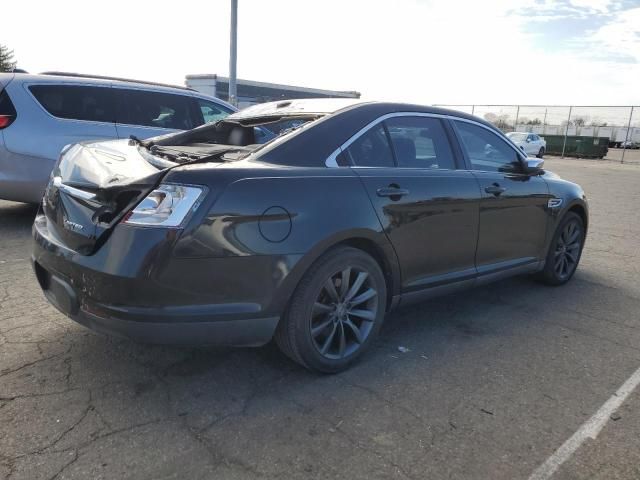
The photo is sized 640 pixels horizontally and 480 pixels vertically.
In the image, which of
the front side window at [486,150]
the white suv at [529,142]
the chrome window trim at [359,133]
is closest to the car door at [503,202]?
the front side window at [486,150]

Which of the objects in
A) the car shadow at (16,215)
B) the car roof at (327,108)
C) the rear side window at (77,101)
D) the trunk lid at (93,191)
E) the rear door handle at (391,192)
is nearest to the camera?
the trunk lid at (93,191)

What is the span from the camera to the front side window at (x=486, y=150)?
3.98m

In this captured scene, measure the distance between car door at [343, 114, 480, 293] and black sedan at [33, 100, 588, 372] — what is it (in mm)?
11

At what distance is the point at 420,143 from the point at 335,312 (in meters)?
1.38

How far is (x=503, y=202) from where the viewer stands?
13.2ft

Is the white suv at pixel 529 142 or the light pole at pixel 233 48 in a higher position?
the light pole at pixel 233 48

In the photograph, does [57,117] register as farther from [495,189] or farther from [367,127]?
[495,189]

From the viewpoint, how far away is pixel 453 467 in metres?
2.30

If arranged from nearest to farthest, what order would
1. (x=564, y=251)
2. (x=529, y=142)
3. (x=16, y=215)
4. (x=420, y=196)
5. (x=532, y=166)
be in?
(x=420, y=196) < (x=532, y=166) < (x=564, y=251) < (x=16, y=215) < (x=529, y=142)

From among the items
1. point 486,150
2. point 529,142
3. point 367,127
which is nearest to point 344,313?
point 367,127

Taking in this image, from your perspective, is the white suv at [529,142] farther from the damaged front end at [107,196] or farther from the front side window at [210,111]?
the damaged front end at [107,196]

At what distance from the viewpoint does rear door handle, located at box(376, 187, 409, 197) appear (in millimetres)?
3111

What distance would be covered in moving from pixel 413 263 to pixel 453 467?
4.44 ft

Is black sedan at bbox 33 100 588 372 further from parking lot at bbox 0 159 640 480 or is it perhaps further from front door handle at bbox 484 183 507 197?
parking lot at bbox 0 159 640 480
